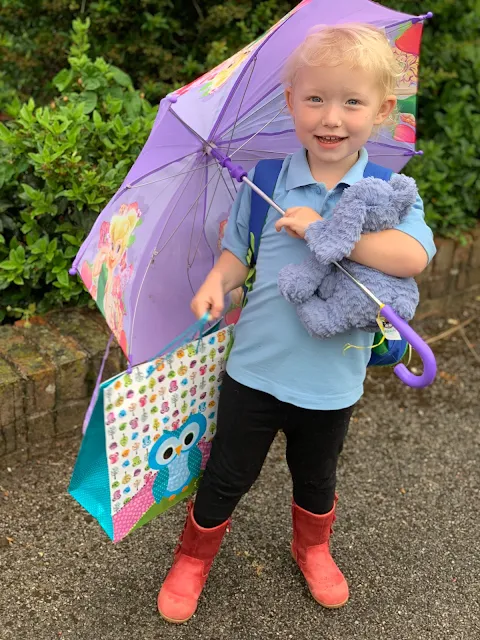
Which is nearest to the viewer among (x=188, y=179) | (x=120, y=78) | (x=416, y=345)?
(x=416, y=345)

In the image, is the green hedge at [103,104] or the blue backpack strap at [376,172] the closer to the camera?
the blue backpack strap at [376,172]

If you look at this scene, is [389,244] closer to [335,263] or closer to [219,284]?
[335,263]

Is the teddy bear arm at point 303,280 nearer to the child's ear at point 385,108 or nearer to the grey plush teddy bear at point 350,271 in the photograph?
the grey plush teddy bear at point 350,271

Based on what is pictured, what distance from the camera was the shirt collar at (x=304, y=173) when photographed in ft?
6.13

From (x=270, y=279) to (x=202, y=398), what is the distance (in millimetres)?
401

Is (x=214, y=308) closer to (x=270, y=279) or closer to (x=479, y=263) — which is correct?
(x=270, y=279)

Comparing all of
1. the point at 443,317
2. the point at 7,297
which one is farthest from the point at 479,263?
the point at 7,297

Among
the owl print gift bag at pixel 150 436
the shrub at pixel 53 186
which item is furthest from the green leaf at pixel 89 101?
the owl print gift bag at pixel 150 436

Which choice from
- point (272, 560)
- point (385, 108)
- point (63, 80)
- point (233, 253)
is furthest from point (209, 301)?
point (63, 80)

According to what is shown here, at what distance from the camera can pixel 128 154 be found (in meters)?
3.15

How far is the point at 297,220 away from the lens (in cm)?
179

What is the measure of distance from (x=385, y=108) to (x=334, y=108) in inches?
7.4

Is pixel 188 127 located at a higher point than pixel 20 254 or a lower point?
higher

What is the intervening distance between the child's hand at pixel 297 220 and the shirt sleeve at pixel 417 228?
0.20 metres
